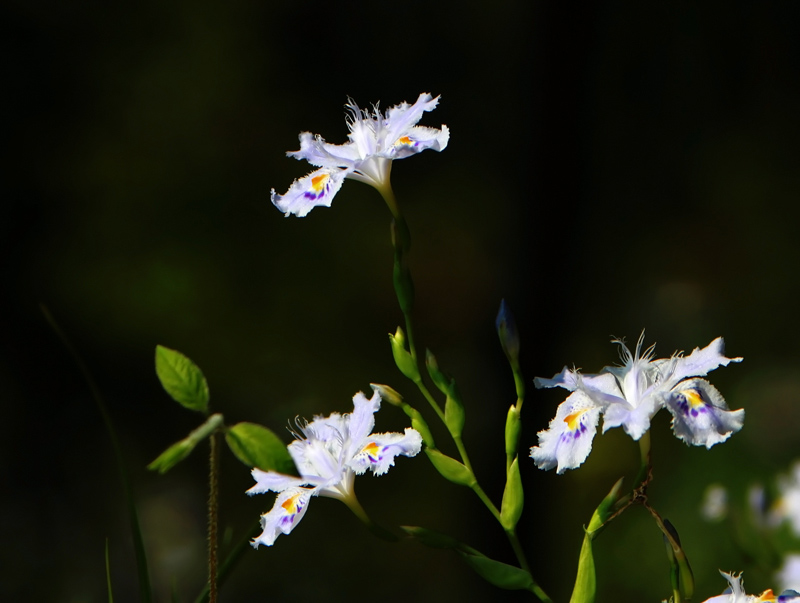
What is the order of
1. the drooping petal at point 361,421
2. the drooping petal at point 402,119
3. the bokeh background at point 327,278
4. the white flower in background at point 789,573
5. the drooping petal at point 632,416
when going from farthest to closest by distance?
the bokeh background at point 327,278 < the white flower in background at point 789,573 < the drooping petal at point 402,119 < the drooping petal at point 361,421 < the drooping petal at point 632,416

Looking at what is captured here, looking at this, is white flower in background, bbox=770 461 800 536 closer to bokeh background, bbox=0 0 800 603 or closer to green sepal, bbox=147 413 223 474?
green sepal, bbox=147 413 223 474

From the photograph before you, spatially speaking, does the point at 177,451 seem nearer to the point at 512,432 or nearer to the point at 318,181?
the point at 512,432

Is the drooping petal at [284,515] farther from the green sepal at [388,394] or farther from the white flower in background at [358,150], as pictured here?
the white flower in background at [358,150]

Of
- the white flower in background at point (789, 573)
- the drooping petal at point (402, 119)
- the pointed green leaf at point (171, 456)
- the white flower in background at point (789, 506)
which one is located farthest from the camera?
the white flower in background at point (789, 506)

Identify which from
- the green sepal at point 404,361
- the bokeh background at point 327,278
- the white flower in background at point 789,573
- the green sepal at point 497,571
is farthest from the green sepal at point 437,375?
the bokeh background at point 327,278

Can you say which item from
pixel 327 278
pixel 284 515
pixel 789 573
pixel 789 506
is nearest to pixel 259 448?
pixel 284 515

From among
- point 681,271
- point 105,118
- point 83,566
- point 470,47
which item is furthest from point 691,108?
point 83,566
